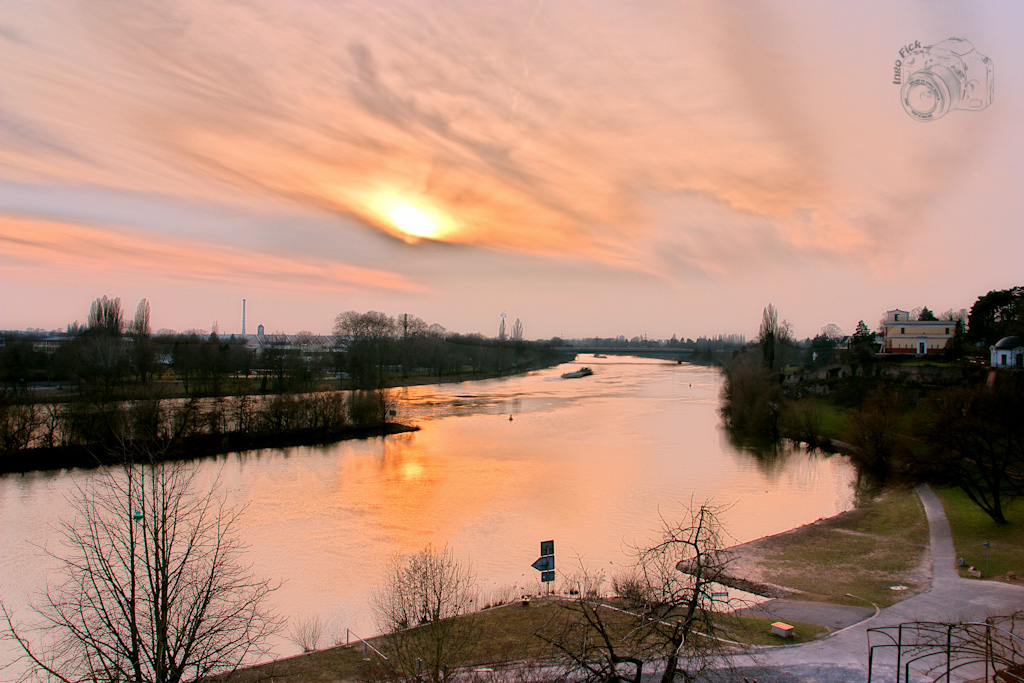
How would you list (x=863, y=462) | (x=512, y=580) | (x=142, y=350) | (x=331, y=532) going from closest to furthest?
(x=512, y=580)
(x=331, y=532)
(x=863, y=462)
(x=142, y=350)

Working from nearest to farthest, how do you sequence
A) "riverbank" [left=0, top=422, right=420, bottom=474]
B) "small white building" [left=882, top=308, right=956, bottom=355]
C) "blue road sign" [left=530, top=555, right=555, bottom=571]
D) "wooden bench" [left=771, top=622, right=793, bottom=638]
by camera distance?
"wooden bench" [left=771, top=622, right=793, bottom=638]
"blue road sign" [left=530, top=555, right=555, bottom=571]
"riverbank" [left=0, top=422, right=420, bottom=474]
"small white building" [left=882, top=308, right=956, bottom=355]

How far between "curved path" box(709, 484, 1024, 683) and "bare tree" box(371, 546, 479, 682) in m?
3.44

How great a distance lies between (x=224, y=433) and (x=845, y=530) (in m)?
23.9

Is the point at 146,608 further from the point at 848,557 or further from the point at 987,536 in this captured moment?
the point at 987,536

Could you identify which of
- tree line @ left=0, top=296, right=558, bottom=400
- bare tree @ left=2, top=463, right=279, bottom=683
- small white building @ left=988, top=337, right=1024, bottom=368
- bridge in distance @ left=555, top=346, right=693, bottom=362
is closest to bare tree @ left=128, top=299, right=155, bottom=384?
tree line @ left=0, top=296, right=558, bottom=400

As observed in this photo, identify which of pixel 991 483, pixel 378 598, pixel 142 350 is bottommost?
pixel 378 598

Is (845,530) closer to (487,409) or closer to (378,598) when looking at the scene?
(378,598)

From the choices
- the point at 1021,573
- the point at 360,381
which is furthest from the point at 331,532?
the point at 360,381

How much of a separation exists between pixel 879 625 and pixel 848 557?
4.23 meters

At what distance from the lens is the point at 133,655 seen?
622 cm

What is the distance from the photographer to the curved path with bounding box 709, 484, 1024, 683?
729 centimetres

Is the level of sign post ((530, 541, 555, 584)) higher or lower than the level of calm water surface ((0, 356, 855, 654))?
higher

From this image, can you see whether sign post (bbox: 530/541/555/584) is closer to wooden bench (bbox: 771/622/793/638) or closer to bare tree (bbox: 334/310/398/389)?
wooden bench (bbox: 771/622/793/638)

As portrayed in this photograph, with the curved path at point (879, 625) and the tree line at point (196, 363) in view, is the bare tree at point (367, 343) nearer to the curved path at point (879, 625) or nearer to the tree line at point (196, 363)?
the tree line at point (196, 363)
